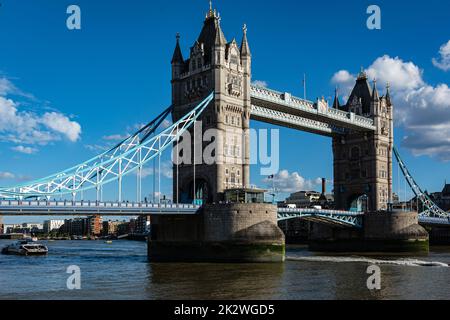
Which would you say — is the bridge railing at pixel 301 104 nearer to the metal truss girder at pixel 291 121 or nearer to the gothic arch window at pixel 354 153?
the metal truss girder at pixel 291 121

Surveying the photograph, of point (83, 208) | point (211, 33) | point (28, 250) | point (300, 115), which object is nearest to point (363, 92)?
point (300, 115)

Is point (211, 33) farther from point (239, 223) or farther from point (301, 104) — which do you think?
point (239, 223)

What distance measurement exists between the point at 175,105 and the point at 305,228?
69.9m

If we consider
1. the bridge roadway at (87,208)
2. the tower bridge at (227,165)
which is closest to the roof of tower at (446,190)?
the tower bridge at (227,165)

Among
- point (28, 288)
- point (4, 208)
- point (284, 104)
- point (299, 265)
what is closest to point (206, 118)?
point (284, 104)

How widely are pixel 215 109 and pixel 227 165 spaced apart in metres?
5.71

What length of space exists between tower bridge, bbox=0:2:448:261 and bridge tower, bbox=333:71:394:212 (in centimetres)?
15

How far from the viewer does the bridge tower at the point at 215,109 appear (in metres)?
61.2

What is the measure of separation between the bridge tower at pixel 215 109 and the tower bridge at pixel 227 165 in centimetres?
11

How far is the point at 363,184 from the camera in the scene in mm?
86875

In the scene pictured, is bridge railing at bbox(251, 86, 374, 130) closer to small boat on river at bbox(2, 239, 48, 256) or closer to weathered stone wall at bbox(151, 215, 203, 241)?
weathered stone wall at bbox(151, 215, 203, 241)

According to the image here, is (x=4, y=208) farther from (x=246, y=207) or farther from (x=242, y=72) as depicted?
(x=242, y=72)

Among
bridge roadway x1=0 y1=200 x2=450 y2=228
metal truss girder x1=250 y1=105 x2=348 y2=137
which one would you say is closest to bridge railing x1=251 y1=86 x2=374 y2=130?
metal truss girder x1=250 y1=105 x2=348 y2=137

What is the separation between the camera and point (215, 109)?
61.1 metres
